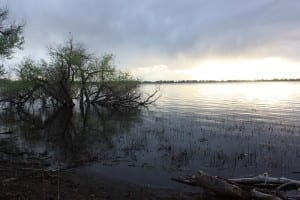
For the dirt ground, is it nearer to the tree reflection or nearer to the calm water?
the calm water

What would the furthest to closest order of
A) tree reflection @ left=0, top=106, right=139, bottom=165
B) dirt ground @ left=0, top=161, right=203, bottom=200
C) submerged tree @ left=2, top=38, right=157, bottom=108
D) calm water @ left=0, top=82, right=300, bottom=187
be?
submerged tree @ left=2, top=38, right=157, bottom=108, tree reflection @ left=0, top=106, right=139, bottom=165, calm water @ left=0, top=82, right=300, bottom=187, dirt ground @ left=0, top=161, right=203, bottom=200

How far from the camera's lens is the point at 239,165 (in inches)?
612

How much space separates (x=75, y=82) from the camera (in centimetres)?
5056

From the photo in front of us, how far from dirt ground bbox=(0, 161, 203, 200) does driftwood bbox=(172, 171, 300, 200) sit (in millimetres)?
652

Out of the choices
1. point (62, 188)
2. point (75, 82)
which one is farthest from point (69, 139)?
point (75, 82)

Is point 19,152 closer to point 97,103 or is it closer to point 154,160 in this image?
point 154,160

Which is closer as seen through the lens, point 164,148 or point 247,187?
point 247,187

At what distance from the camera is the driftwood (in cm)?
1039

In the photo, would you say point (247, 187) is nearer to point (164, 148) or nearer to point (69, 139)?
point (164, 148)

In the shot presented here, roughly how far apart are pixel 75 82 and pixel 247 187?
42531 mm

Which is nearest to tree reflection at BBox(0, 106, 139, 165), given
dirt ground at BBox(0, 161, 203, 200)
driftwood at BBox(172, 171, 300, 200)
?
dirt ground at BBox(0, 161, 203, 200)

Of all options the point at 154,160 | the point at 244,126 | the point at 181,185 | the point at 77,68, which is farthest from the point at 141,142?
the point at 77,68

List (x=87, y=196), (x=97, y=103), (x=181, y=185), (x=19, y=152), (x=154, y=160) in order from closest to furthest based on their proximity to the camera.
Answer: (x=87, y=196)
(x=181, y=185)
(x=154, y=160)
(x=19, y=152)
(x=97, y=103)

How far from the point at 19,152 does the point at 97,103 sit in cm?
3471
